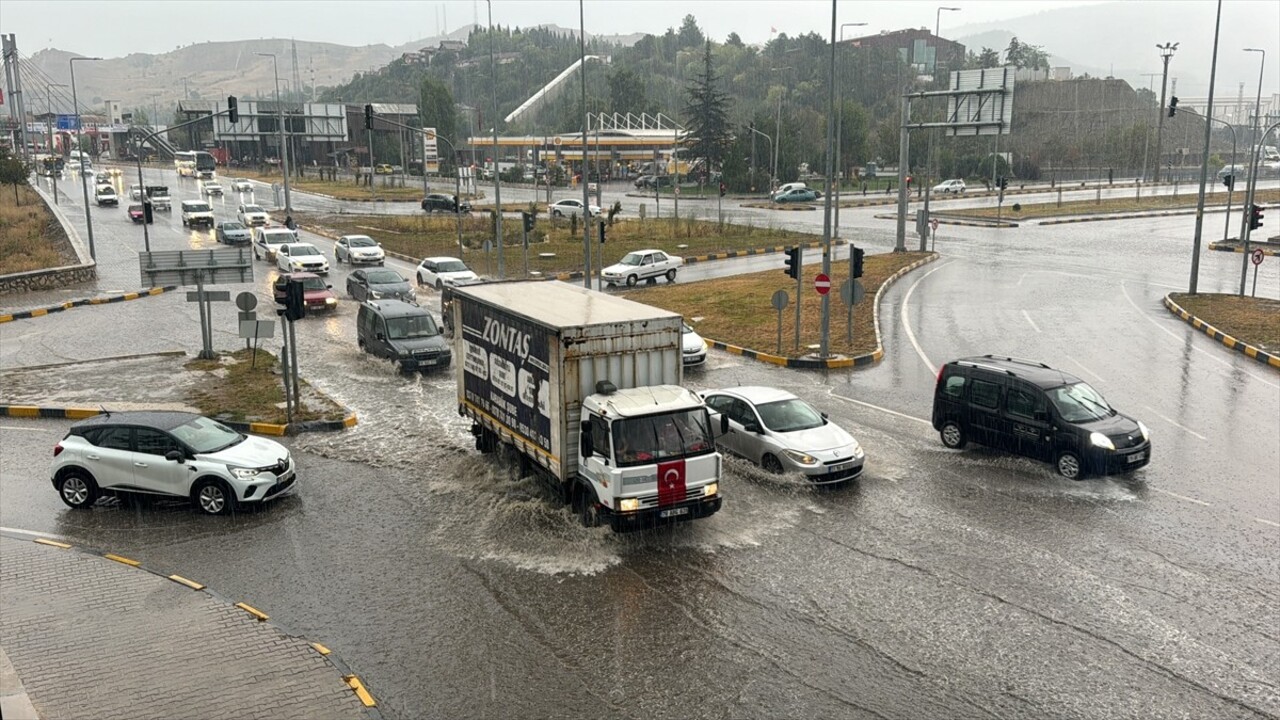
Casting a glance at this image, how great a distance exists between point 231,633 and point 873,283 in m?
28.8

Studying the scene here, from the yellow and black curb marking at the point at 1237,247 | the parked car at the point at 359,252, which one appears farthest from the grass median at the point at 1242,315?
the parked car at the point at 359,252

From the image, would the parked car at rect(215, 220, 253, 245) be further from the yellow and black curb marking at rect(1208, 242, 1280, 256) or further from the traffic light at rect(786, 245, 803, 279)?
the yellow and black curb marking at rect(1208, 242, 1280, 256)

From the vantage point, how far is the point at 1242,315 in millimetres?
28312

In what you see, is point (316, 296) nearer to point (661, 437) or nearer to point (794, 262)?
point (794, 262)

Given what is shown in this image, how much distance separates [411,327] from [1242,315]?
2368 cm

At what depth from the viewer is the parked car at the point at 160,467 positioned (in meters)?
14.1

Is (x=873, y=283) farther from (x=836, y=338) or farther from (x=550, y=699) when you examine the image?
(x=550, y=699)

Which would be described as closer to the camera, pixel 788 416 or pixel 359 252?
pixel 788 416

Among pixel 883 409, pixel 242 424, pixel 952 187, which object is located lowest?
pixel 883 409

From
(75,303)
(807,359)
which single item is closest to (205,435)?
(807,359)

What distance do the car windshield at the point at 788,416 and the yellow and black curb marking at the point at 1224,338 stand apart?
1381cm

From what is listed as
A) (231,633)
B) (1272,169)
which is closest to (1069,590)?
(231,633)

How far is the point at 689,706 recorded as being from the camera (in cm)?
892

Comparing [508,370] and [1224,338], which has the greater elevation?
[508,370]
